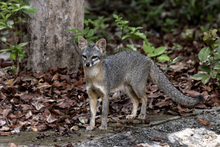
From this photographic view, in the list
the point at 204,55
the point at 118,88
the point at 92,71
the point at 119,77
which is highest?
the point at 204,55

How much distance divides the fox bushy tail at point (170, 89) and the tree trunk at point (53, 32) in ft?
6.85

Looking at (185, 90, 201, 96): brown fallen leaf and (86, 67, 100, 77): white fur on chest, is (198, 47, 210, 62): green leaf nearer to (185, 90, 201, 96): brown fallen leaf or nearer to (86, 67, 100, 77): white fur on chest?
(185, 90, 201, 96): brown fallen leaf

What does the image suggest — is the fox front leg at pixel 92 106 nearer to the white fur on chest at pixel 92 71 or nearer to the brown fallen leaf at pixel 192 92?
the white fur on chest at pixel 92 71

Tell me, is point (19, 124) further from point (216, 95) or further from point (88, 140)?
point (216, 95)

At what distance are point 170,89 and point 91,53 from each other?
5.81 ft

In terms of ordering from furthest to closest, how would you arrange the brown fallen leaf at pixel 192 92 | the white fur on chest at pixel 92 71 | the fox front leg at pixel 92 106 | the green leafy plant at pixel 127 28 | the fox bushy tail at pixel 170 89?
1. the green leafy plant at pixel 127 28
2. the brown fallen leaf at pixel 192 92
3. the fox bushy tail at pixel 170 89
4. the fox front leg at pixel 92 106
5. the white fur on chest at pixel 92 71

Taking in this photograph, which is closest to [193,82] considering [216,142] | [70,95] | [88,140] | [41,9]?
[216,142]

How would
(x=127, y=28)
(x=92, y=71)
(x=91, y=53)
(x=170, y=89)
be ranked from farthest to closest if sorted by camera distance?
1. (x=127, y=28)
2. (x=170, y=89)
3. (x=92, y=71)
4. (x=91, y=53)

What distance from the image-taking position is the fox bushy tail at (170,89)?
5.40 m

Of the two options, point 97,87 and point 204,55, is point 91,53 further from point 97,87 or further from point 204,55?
point 204,55

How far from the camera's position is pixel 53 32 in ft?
21.9

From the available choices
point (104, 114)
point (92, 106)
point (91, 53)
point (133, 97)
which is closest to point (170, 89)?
point (133, 97)

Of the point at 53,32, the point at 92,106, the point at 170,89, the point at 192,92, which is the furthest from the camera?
the point at 53,32

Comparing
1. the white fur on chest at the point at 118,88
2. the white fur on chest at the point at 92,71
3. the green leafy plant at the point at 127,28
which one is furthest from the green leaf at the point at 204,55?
the white fur on chest at the point at 92,71
